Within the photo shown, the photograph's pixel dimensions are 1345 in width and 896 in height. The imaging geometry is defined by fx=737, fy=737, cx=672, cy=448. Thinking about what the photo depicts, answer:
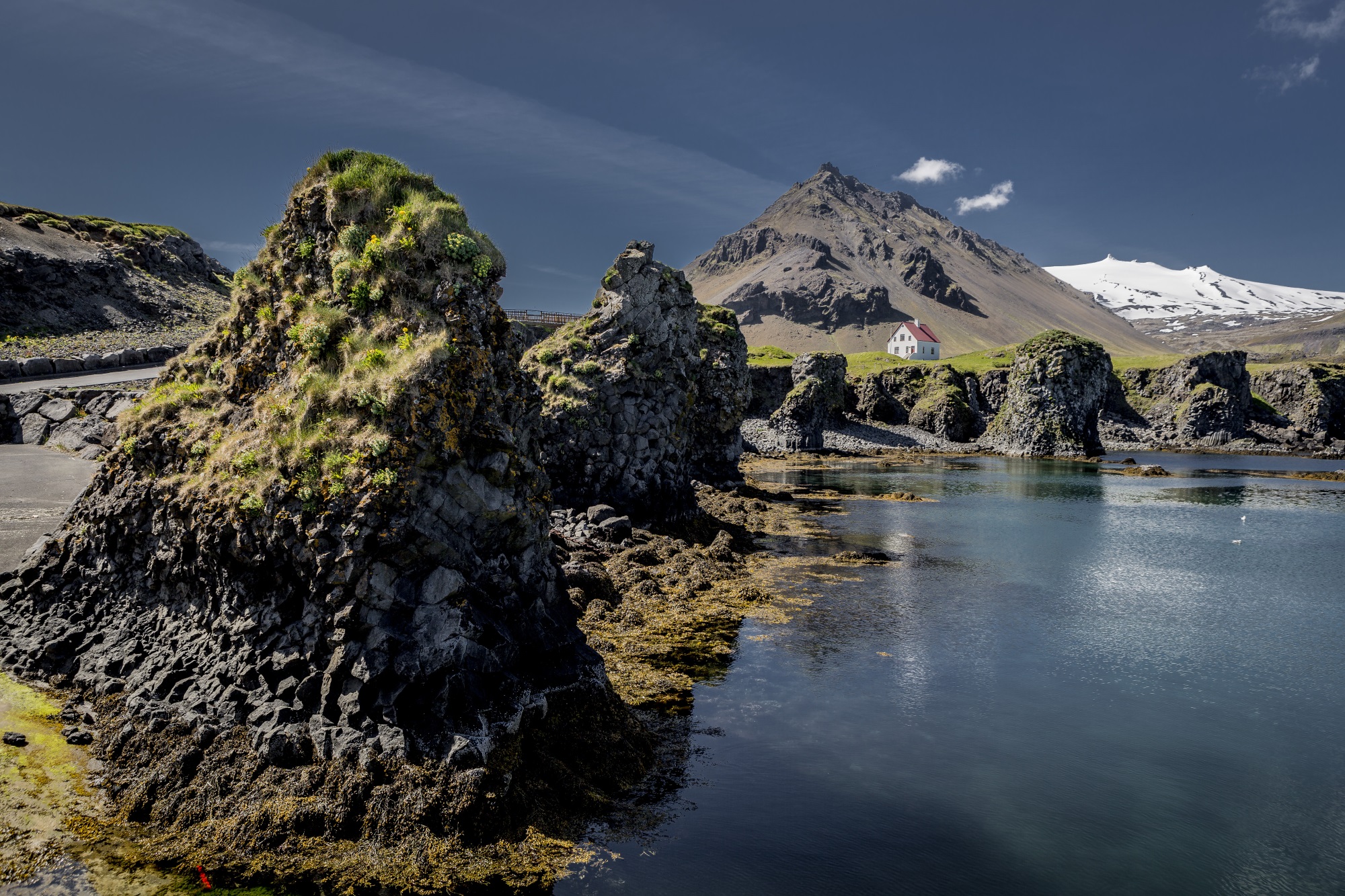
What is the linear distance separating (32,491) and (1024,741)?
115 feet

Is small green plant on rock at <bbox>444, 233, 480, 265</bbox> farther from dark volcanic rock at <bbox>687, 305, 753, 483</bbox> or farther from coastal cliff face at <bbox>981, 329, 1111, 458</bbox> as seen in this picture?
coastal cliff face at <bbox>981, 329, 1111, 458</bbox>

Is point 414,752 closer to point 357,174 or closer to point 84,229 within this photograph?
point 357,174

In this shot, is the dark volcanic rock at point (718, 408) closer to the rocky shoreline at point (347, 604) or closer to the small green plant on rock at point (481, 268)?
the rocky shoreline at point (347, 604)

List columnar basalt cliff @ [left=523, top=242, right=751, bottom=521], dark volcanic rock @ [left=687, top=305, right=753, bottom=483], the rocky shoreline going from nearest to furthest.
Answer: the rocky shoreline → columnar basalt cliff @ [left=523, top=242, right=751, bottom=521] → dark volcanic rock @ [left=687, top=305, right=753, bottom=483]

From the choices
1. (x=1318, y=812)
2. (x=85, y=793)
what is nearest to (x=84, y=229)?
(x=85, y=793)

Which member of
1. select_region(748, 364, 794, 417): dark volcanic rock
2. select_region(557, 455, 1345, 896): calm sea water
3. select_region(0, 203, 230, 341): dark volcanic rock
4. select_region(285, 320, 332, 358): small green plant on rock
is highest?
select_region(0, 203, 230, 341): dark volcanic rock

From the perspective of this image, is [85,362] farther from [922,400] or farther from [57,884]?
[922,400]

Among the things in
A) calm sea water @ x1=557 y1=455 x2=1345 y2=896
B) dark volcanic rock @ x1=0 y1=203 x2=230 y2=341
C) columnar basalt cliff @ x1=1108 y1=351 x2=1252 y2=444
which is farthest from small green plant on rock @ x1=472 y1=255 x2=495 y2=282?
columnar basalt cliff @ x1=1108 y1=351 x2=1252 y2=444

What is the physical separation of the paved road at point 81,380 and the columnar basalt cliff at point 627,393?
24754mm

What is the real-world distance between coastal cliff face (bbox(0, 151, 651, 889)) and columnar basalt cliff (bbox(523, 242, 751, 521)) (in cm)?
2333

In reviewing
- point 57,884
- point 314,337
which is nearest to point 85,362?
point 314,337

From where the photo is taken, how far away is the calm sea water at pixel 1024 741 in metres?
13.7

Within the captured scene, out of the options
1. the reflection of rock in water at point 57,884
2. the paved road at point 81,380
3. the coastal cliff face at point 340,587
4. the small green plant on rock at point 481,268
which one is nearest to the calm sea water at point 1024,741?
the coastal cliff face at point 340,587

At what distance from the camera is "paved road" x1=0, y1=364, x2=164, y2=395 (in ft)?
144
